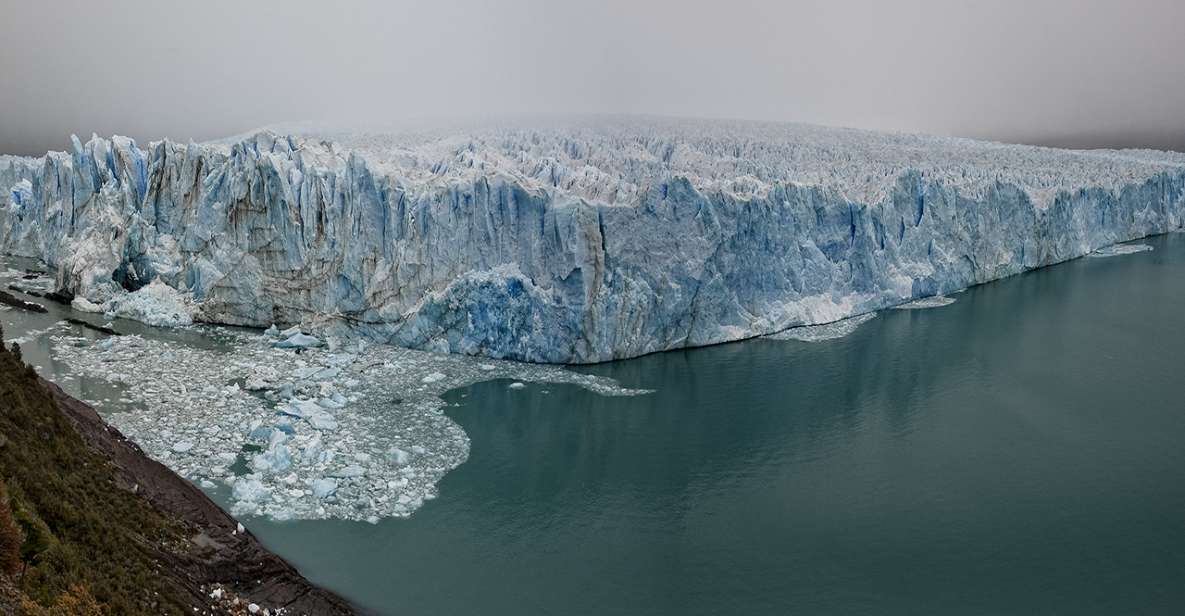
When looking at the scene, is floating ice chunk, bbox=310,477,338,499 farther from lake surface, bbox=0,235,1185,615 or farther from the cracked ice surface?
lake surface, bbox=0,235,1185,615

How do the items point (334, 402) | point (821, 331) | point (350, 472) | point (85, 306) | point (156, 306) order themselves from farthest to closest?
point (85, 306) < point (821, 331) < point (156, 306) < point (334, 402) < point (350, 472)

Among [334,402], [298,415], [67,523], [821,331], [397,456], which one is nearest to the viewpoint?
[67,523]

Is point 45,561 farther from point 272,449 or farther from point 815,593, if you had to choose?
point 815,593

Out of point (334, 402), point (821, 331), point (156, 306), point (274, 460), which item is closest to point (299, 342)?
point (334, 402)

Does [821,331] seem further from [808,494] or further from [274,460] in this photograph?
[274,460]

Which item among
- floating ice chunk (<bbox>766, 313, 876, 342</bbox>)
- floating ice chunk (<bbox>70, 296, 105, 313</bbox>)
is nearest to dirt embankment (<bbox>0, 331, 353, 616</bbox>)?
floating ice chunk (<bbox>70, 296, 105, 313</bbox>)

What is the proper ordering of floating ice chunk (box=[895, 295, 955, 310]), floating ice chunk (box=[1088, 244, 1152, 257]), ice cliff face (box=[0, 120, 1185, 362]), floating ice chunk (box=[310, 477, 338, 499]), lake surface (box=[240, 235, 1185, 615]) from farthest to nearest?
floating ice chunk (box=[1088, 244, 1152, 257]), floating ice chunk (box=[895, 295, 955, 310]), ice cliff face (box=[0, 120, 1185, 362]), floating ice chunk (box=[310, 477, 338, 499]), lake surface (box=[240, 235, 1185, 615])
